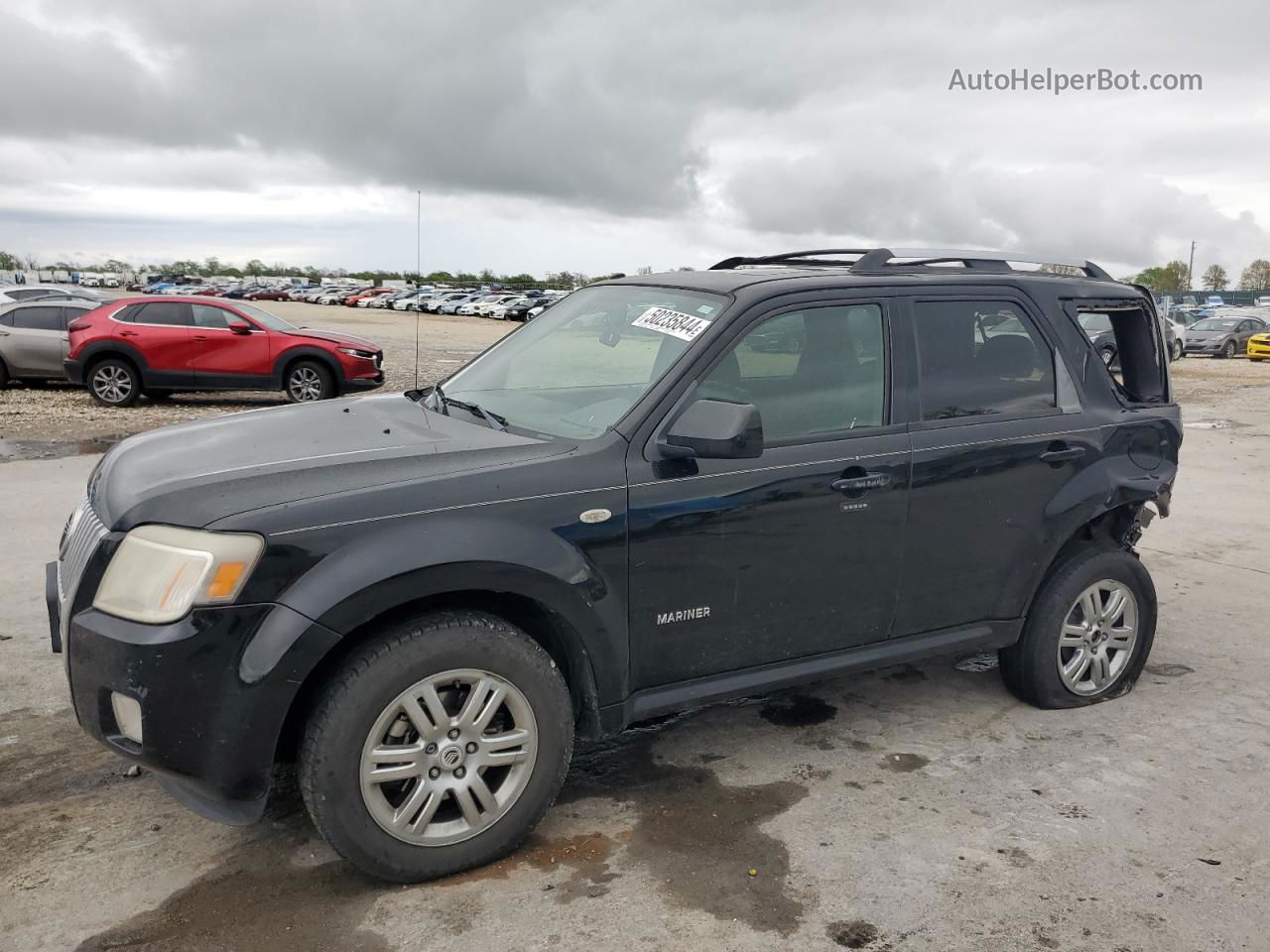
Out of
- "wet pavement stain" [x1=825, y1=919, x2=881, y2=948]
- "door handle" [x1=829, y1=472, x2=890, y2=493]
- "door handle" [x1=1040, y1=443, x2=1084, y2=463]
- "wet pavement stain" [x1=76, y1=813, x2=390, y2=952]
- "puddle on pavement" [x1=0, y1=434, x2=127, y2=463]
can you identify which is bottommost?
"wet pavement stain" [x1=76, y1=813, x2=390, y2=952]

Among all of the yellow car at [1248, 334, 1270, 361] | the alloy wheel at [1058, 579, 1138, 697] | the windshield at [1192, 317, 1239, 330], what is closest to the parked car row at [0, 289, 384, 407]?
the alloy wheel at [1058, 579, 1138, 697]

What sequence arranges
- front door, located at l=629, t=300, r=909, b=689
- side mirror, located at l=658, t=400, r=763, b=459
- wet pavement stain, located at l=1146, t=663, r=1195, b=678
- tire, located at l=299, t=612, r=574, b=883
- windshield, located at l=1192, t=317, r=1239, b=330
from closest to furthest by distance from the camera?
1. tire, located at l=299, t=612, r=574, b=883
2. side mirror, located at l=658, t=400, r=763, b=459
3. front door, located at l=629, t=300, r=909, b=689
4. wet pavement stain, located at l=1146, t=663, r=1195, b=678
5. windshield, located at l=1192, t=317, r=1239, b=330

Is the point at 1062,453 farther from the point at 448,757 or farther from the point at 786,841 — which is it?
the point at 448,757

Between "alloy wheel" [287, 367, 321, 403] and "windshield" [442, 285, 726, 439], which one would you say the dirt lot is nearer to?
"windshield" [442, 285, 726, 439]

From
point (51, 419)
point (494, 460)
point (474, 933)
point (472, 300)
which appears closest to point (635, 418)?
point (494, 460)

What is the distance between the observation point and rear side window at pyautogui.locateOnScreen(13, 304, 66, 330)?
660 inches

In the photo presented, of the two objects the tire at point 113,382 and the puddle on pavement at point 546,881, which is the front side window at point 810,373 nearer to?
the puddle on pavement at point 546,881

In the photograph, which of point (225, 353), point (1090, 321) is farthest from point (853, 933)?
point (225, 353)

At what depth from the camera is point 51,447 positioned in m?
11.6

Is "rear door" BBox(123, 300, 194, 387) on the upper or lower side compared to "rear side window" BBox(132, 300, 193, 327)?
lower

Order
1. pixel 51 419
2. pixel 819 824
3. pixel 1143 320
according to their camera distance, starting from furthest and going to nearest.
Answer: pixel 51 419
pixel 1143 320
pixel 819 824

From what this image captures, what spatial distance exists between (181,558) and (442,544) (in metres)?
0.69

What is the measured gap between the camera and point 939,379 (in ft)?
13.8

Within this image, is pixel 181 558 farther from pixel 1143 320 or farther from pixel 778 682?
pixel 1143 320
